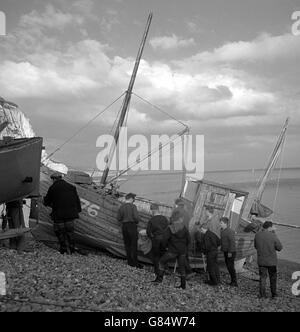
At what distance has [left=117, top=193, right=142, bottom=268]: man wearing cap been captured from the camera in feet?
36.6

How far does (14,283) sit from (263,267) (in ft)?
23.5

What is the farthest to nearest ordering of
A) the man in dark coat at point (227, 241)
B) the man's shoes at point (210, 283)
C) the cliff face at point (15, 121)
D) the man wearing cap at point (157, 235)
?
the cliff face at point (15, 121), the man in dark coat at point (227, 241), the man's shoes at point (210, 283), the man wearing cap at point (157, 235)

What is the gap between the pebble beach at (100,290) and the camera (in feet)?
21.7

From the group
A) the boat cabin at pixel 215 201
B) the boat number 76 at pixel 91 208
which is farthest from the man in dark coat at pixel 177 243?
the boat number 76 at pixel 91 208

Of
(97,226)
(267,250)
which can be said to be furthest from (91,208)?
(267,250)

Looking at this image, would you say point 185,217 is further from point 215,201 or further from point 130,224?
point 130,224

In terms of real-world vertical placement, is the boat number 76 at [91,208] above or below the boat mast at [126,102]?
below

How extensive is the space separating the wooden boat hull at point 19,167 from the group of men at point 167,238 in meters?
0.71

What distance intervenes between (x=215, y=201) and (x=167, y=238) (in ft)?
12.4

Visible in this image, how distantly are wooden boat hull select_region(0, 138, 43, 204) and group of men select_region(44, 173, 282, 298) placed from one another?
71cm

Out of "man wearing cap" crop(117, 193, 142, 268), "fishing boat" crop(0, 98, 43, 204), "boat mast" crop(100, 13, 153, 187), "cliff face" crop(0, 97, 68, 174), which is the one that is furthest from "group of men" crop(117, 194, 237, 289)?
"cliff face" crop(0, 97, 68, 174)

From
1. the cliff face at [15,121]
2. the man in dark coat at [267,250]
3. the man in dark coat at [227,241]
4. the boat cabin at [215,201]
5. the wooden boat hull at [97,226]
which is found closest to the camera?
the man in dark coat at [267,250]

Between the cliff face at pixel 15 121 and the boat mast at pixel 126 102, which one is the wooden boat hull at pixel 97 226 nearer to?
the boat mast at pixel 126 102
